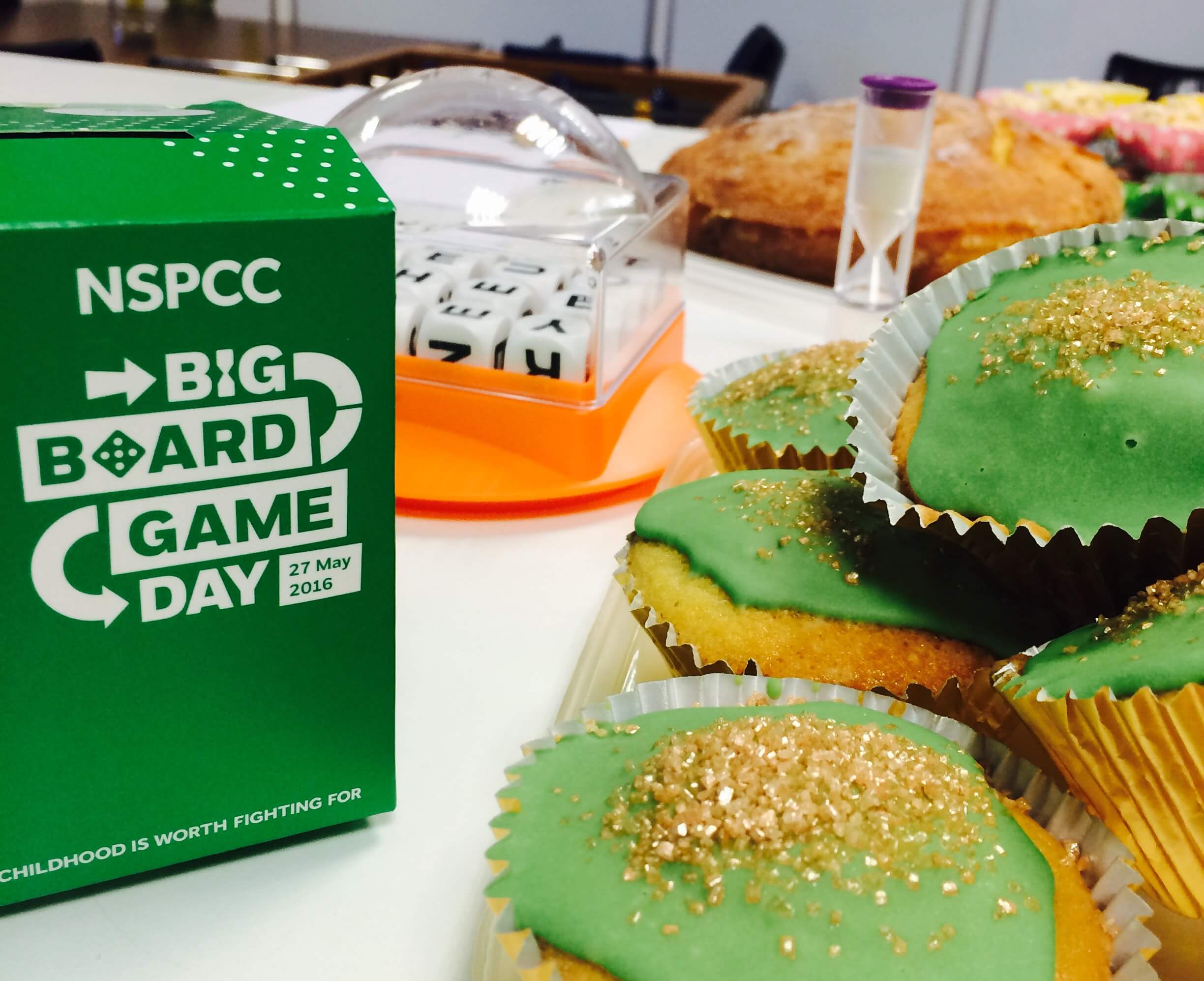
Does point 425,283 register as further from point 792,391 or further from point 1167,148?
point 1167,148

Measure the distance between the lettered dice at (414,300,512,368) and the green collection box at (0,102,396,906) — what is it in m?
0.51

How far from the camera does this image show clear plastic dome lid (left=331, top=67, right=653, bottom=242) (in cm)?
137

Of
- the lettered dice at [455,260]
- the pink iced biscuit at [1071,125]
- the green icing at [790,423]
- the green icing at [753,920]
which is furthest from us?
the pink iced biscuit at [1071,125]

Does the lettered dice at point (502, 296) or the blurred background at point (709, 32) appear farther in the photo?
the blurred background at point (709, 32)

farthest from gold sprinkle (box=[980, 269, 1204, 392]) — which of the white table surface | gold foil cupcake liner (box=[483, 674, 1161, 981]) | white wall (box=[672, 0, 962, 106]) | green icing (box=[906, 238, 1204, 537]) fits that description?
white wall (box=[672, 0, 962, 106])

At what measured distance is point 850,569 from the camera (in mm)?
848

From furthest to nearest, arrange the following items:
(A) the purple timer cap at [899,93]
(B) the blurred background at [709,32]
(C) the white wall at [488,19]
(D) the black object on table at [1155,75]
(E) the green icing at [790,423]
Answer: (C) the white wall at [488,19] → (B) the blurred background at [709,32] → (D) the black object on table at [1155,75] → (A) the purple timer cap at [899,93] → (E) the green icing at [790,423]

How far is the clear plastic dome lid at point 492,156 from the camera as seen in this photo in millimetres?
1367

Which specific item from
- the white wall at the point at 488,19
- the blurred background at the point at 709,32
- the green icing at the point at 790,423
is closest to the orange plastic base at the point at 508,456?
the green icing at the point at 790,423

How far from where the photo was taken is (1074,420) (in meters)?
0.79

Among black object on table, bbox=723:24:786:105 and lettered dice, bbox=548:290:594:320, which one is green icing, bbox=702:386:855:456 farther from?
black object on table, bbox=723:24:786:105

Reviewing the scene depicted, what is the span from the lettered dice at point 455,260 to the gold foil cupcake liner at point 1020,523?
0.53m

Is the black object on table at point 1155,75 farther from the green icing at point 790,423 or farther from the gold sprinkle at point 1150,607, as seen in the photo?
the gold sprinkle at point 1150,607

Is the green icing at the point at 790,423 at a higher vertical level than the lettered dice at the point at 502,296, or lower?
lower
